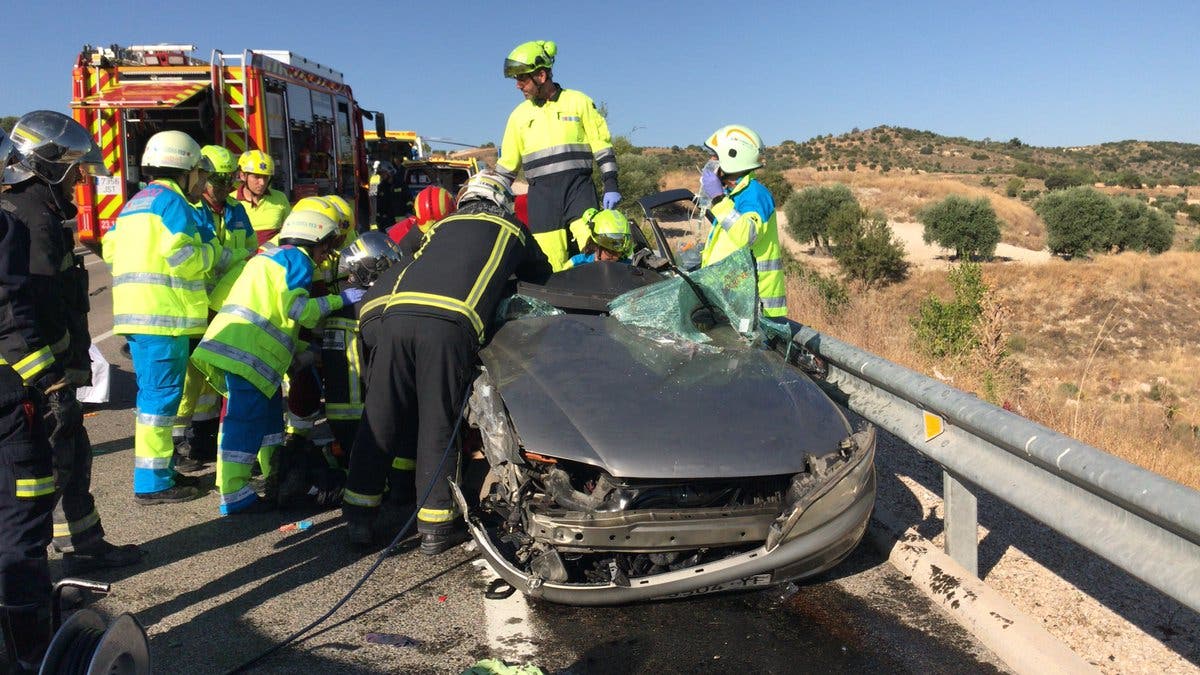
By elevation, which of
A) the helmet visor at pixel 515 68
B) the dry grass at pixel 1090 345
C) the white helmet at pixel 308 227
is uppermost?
the helmet visor at pixel 515 68

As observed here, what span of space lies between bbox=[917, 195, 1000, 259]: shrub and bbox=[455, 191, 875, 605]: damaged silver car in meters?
27.8

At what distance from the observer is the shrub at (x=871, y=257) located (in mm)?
23969

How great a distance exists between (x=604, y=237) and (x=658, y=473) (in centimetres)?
271

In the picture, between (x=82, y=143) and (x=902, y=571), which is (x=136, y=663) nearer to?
(x=82, y=143)

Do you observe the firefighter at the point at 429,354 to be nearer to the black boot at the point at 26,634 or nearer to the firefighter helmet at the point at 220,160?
the black boot at the point at 26,634

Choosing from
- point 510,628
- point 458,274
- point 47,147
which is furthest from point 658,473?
point 47,147

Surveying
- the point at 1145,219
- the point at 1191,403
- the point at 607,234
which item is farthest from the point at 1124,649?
the point at 1145,219

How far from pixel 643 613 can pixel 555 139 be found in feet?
12.0

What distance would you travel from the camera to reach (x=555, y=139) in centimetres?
652

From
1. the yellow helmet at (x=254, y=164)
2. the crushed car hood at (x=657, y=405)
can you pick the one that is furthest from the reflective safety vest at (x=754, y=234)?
the yellow helmet at (x=254, y=164)

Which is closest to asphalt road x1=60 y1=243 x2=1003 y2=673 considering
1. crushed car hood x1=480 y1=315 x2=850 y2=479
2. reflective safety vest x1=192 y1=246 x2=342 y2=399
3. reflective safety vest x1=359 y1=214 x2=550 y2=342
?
crushed car hood x1=480 y1=315 x2=850 y2=479

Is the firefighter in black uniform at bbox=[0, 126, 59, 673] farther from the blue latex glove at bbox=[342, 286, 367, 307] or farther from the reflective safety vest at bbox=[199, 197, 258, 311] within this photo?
the reflective safety vest at bbox=[199, 197, 258, 311]

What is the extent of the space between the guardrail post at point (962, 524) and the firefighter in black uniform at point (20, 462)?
11.2 feet

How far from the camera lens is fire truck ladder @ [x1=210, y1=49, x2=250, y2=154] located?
10.8 m
